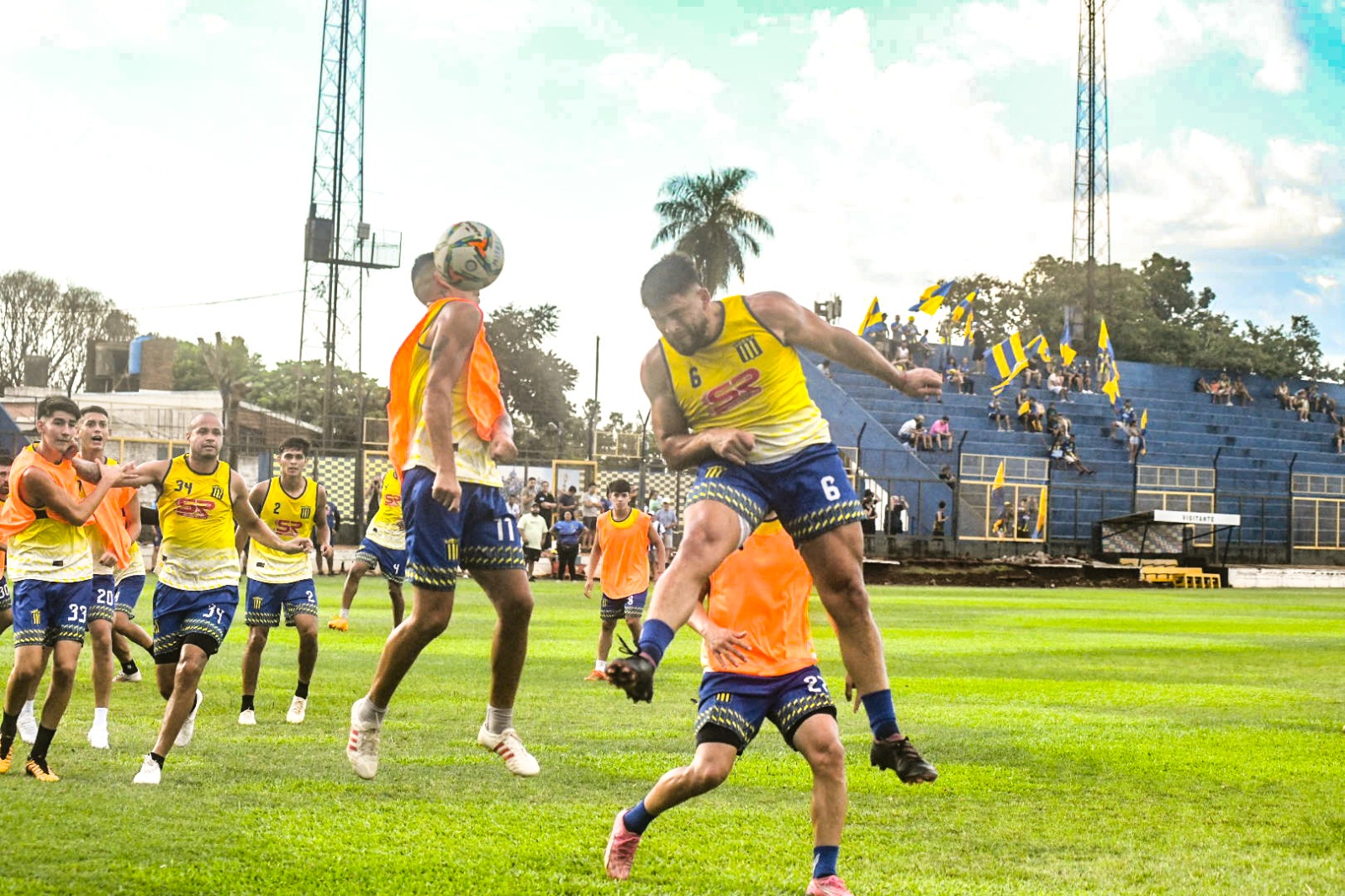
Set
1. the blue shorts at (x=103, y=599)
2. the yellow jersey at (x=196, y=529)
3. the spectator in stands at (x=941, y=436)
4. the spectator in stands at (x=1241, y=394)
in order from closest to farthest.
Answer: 1. the yellow jersey at (x=196, y=529)
2. the blue shorts at (x=103, y=599)
3. the spectator in stands at (x=941, y=436)
4. the spectator in stands at (x=1241, y=394)

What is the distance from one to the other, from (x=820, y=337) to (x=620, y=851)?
2.56 m

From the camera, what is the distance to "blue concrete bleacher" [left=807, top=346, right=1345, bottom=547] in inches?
1850

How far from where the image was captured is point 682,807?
28.3 ft

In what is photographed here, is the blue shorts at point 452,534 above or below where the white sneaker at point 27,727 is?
above

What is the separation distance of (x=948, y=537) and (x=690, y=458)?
37454mm

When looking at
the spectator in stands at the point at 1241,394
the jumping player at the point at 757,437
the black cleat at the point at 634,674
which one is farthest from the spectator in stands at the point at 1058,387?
the black cleat at the point at 634,674

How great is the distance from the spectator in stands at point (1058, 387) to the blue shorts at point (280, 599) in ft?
156

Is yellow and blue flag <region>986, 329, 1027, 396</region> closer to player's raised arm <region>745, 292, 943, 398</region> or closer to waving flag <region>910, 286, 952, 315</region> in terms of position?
waving flag <region>910, 286, 952, 315</region>

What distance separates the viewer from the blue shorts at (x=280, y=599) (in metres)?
12.4

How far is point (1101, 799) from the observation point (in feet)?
29.8

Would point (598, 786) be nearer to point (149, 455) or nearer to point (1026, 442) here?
point (149, 455)

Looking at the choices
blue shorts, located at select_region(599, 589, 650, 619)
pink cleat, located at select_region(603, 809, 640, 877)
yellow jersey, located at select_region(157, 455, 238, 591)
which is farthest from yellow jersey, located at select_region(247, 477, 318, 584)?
pink cleat, located at select_region(603, 809, 640, 877)

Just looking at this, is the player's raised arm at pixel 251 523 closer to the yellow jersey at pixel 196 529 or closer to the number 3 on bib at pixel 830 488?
the yellow jersey at pixel 196 529

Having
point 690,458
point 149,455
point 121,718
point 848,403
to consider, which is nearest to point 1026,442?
point 848,403
